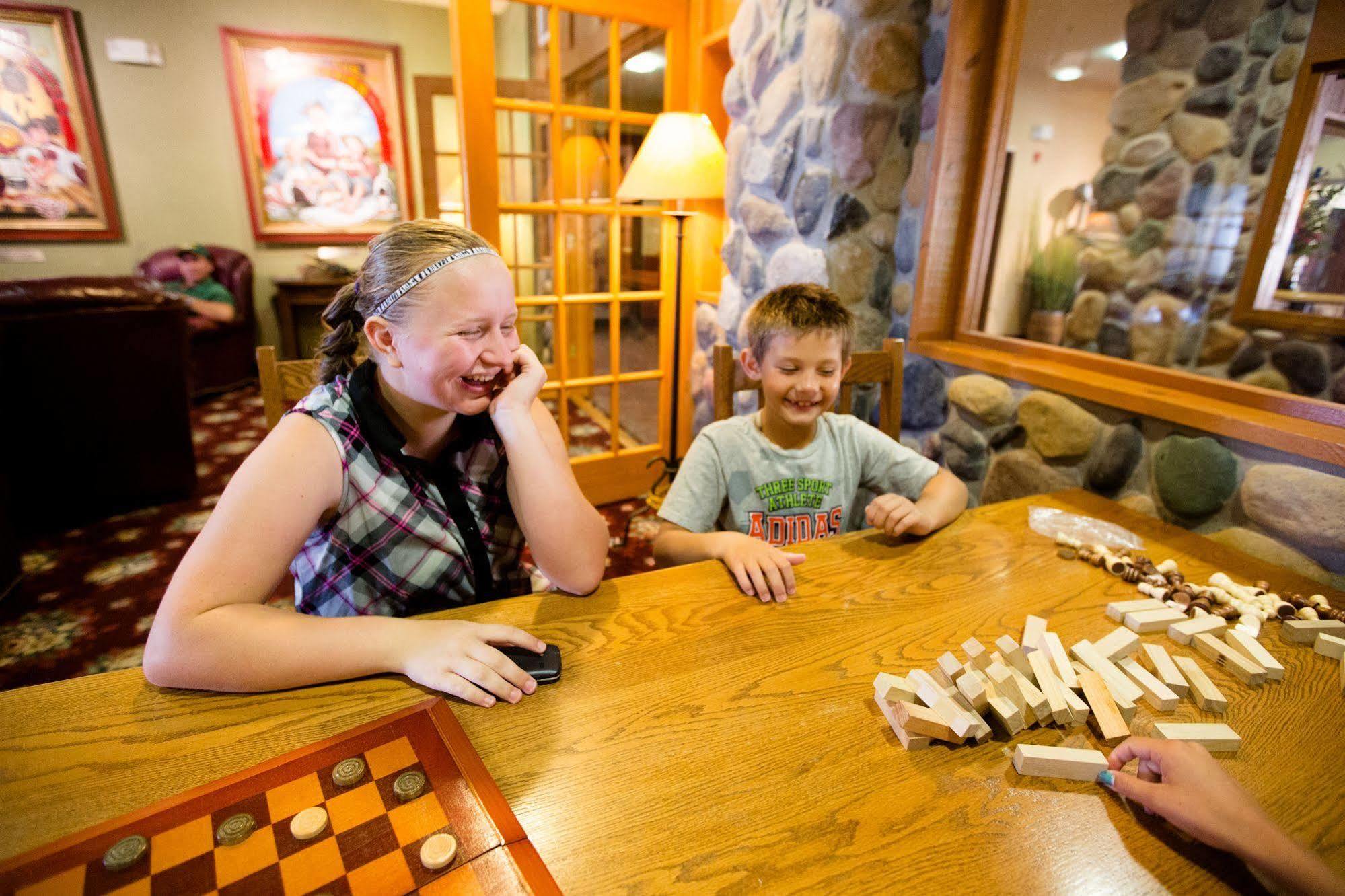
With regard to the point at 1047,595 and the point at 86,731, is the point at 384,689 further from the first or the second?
the point at 1047,595

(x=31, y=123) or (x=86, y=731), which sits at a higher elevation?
(x=31, y=123)

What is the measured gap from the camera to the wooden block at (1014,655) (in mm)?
832

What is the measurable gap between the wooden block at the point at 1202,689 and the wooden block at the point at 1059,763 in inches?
8.9

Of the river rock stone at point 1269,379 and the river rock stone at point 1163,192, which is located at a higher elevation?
the river rock stone at point 1163,192

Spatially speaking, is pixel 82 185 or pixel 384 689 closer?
pixel 384 689

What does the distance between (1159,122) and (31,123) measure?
6599 millimetres

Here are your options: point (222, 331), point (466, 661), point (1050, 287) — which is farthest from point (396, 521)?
point (222, 331)

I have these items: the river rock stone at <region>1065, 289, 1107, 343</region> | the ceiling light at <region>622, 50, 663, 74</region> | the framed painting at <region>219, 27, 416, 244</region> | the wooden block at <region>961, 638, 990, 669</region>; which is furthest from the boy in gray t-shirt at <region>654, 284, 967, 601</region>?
the framed painting at <region>219, 27, 416, 244</region>

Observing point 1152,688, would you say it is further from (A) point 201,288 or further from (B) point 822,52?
(A) point 201,288

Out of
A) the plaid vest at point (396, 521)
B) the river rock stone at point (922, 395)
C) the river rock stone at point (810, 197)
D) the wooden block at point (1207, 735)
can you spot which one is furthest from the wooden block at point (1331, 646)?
the river rock stone at point (810, 197)

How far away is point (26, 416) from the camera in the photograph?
2.70 meters

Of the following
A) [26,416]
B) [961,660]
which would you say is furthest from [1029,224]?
[26,416]

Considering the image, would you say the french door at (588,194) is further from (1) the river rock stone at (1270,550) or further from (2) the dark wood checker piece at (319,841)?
(2) the dark wood checker piece at (319,841)

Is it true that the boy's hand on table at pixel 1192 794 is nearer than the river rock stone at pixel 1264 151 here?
Yes
